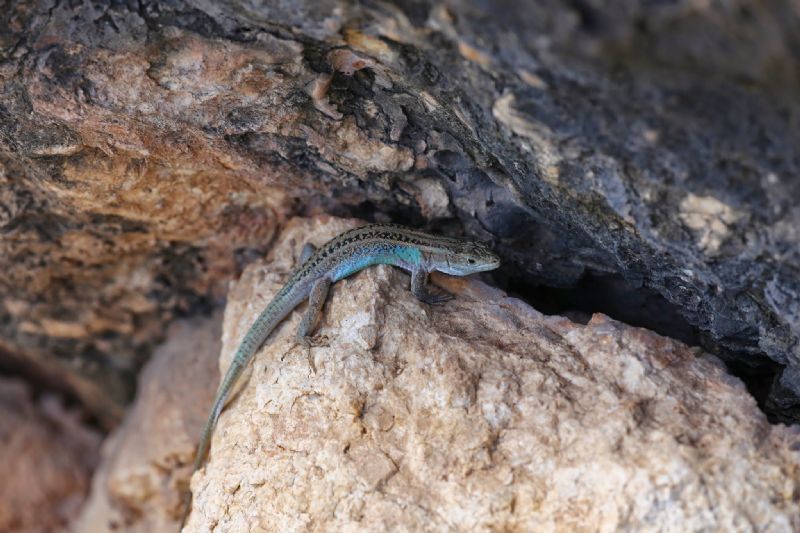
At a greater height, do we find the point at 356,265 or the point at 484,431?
the point at 484,431

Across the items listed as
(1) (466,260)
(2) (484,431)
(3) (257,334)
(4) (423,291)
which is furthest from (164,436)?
(2) (484,431)

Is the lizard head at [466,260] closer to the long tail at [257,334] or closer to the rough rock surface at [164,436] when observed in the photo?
the long tail at [257,334]

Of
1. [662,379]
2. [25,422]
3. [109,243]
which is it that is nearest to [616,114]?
[662,379]

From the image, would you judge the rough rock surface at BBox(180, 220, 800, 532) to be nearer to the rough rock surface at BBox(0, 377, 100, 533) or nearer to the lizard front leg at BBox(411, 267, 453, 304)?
the lizard front leg at BBox(411, 267, 453, 304)

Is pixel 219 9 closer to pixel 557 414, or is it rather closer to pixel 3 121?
pixel 3 121

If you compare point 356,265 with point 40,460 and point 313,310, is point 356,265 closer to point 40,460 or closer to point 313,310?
point 313,310

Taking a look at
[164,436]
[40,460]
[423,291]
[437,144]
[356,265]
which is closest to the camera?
[437,144]

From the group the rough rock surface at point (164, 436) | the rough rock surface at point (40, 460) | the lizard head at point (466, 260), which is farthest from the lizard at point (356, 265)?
the rough rock surface at point (40, 460)
